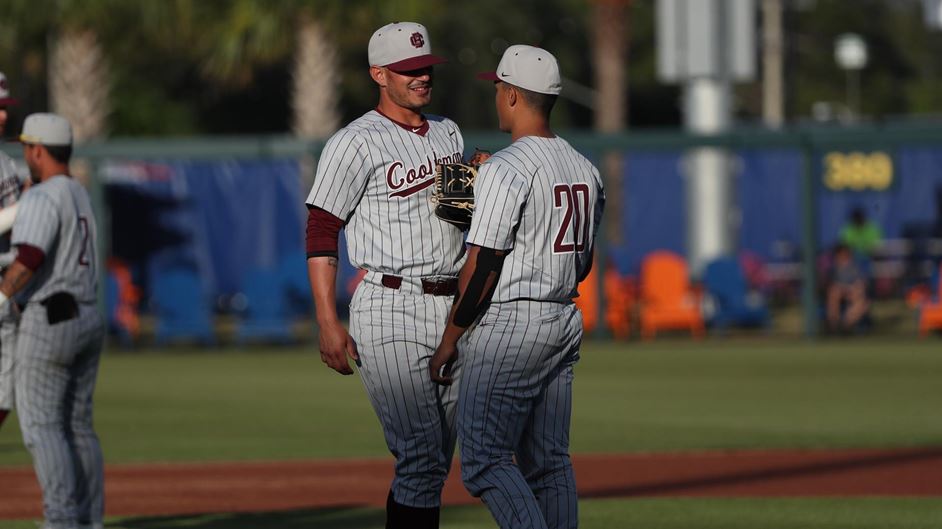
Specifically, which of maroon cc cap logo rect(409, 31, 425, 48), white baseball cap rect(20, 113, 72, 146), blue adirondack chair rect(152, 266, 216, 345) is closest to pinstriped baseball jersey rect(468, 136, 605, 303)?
maroon cc cap logo rect(409, 31, 425, 48)

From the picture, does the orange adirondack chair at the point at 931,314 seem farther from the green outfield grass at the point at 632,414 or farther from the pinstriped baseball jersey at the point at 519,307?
the pinstriped baseball jersey at the point at 519,307

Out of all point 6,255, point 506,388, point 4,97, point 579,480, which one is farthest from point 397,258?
point 579,480

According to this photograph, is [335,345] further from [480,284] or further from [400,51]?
[400,51]

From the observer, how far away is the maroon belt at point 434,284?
6.67 metres

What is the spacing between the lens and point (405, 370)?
667 cm

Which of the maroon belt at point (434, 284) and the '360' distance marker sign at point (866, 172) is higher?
the '360' distance marker sign at point (866, 172)

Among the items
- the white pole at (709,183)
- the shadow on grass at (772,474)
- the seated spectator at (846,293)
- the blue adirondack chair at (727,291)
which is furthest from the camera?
the white pole at (709,183)

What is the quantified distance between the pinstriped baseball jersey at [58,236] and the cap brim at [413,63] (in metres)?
1.91

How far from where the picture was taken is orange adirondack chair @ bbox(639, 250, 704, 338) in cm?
2414

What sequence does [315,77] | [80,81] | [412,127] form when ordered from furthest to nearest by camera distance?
1. [315,77]
2. [80,81]
3. [412,127]

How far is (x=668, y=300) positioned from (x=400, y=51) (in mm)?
17944

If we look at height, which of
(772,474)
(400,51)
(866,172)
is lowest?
(772,474)

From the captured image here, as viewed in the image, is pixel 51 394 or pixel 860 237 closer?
pixel 51 394

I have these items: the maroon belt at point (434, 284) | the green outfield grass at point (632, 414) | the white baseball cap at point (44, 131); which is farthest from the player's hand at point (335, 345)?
the green outfield grass at point (632, 414)
